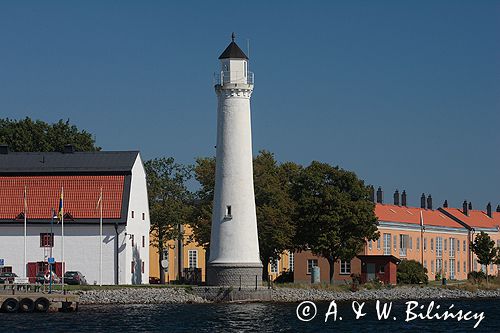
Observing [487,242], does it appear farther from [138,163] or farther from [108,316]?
[108,316]

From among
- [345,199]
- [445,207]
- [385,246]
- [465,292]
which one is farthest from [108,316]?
[445,207]

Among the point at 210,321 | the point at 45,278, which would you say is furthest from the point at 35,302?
the point at 210,321

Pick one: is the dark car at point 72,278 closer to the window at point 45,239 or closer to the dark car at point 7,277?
the dark car at point 7,277

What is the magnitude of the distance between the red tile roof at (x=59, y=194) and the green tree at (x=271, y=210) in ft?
34.0

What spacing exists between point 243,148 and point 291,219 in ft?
51.0

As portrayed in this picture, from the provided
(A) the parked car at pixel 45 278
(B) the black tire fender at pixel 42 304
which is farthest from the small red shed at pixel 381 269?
(B) the black tire fender at pixel 42 304

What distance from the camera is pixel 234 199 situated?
268ft

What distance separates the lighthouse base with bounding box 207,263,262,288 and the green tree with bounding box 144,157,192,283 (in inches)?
613

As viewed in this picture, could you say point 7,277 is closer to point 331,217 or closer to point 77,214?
point 77,214

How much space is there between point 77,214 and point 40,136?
22.5 m

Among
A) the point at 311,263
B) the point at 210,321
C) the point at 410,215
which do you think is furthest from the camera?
the point at 410,215

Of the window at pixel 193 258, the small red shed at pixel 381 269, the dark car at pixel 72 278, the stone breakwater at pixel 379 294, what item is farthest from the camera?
the window at pixel 193 258

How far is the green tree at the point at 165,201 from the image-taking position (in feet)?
323

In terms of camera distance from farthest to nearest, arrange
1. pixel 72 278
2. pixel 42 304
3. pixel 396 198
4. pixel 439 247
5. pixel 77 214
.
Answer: pixel 396 198 < pixel 439 247 < pixel 77 214 < pixel 72 278 < pixel 42 304
